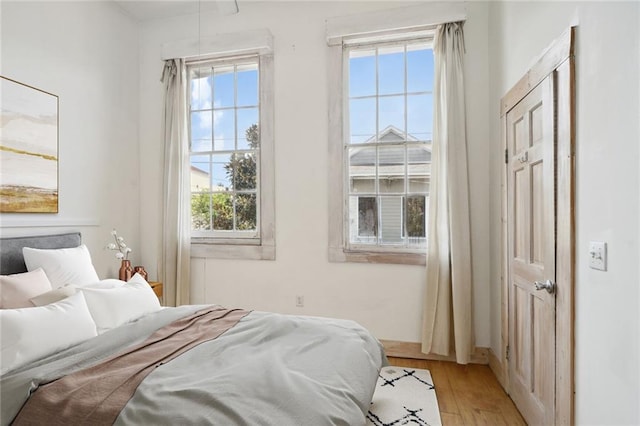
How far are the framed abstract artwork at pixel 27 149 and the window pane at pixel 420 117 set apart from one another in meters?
3.03

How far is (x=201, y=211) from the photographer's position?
371cm

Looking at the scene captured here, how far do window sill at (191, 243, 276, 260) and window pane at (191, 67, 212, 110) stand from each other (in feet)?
4.89

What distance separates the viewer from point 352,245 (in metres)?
3.30

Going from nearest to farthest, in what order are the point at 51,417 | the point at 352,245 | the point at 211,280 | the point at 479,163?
the point at 51,417 → the point at 479,163 → the point at 352,245 → the point at 211,280

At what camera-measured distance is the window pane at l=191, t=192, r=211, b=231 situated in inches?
145

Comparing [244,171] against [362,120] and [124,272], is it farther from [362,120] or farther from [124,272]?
[124,272]

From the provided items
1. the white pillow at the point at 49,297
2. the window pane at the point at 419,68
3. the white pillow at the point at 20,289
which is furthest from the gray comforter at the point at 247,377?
the window pane at the point at 419,68

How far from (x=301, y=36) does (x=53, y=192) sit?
2.57 meters

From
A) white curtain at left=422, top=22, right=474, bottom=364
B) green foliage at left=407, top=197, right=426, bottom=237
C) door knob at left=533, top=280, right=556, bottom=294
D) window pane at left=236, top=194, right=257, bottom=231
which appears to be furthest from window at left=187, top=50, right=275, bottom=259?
door knob at left=533, top=280, right=556, bottom=294

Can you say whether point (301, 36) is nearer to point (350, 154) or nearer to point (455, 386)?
point (350, 154)

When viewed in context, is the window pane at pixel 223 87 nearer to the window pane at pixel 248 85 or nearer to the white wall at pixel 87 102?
the window pane at pixel 248 85

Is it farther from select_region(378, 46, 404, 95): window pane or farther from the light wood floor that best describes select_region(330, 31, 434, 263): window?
the light wood floor

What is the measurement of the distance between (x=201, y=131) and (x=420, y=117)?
2262 millimetres
